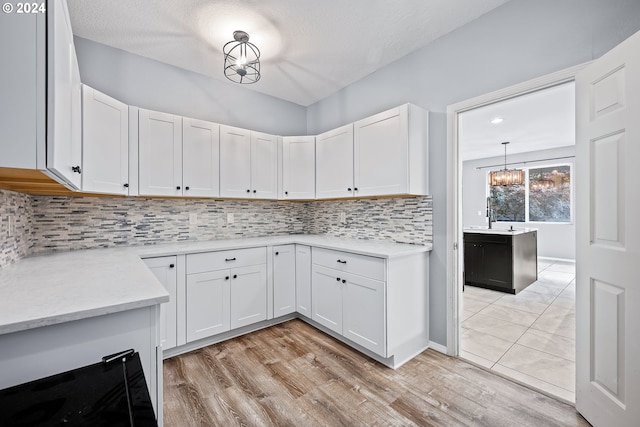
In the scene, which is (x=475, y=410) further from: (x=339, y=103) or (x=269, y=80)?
(x=269, y=80)

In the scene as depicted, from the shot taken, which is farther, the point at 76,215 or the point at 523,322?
the point at 523,322

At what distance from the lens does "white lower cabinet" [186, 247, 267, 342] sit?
2406mm

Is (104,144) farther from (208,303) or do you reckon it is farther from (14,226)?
(208,303)

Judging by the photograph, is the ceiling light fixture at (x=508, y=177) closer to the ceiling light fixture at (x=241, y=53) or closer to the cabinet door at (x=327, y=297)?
the cabinet door at (x=327, y=297)

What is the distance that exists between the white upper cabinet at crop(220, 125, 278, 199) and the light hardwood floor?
1.54 metres

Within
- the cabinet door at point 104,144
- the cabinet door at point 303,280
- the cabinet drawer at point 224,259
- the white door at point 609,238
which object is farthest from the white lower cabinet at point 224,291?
the white door at point 609,238

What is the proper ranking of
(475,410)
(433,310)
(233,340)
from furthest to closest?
(233,340), (433,310), (475,410)

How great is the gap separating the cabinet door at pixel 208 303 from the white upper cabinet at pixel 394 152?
153 centimetres

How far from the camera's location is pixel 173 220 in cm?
286

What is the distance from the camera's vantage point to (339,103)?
3.45 meters

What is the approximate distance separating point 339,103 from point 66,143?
110 inches

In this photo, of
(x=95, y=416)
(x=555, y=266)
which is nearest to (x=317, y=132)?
(x=95, y=416)

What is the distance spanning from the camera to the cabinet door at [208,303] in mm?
2395

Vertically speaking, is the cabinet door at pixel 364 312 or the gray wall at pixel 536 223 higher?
the gray wall at pixel 536 223
